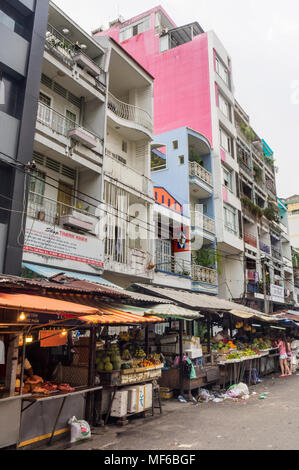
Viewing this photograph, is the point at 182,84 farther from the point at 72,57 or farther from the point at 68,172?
the point at 68,172

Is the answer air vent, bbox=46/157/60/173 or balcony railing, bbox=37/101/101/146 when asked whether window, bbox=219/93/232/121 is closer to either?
balcony railing, bbox=37/101/101/146

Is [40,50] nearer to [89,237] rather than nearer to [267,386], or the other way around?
[89,237]

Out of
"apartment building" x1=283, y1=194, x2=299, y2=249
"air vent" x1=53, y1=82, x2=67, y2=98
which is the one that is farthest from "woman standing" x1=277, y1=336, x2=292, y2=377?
"apartment building" x1=283, y1=194, x2=299, y2=249

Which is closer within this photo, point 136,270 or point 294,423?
point 294,423

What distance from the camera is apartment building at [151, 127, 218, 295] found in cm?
2205

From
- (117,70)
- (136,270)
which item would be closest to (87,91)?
(117,70)

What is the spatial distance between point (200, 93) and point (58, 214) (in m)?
18.7

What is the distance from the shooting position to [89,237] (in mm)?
14766

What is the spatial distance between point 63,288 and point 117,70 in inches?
612

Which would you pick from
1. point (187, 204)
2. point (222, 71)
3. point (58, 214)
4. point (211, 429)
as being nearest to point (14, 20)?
point (58, 214)

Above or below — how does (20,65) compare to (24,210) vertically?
above

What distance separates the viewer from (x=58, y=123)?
617 inches
